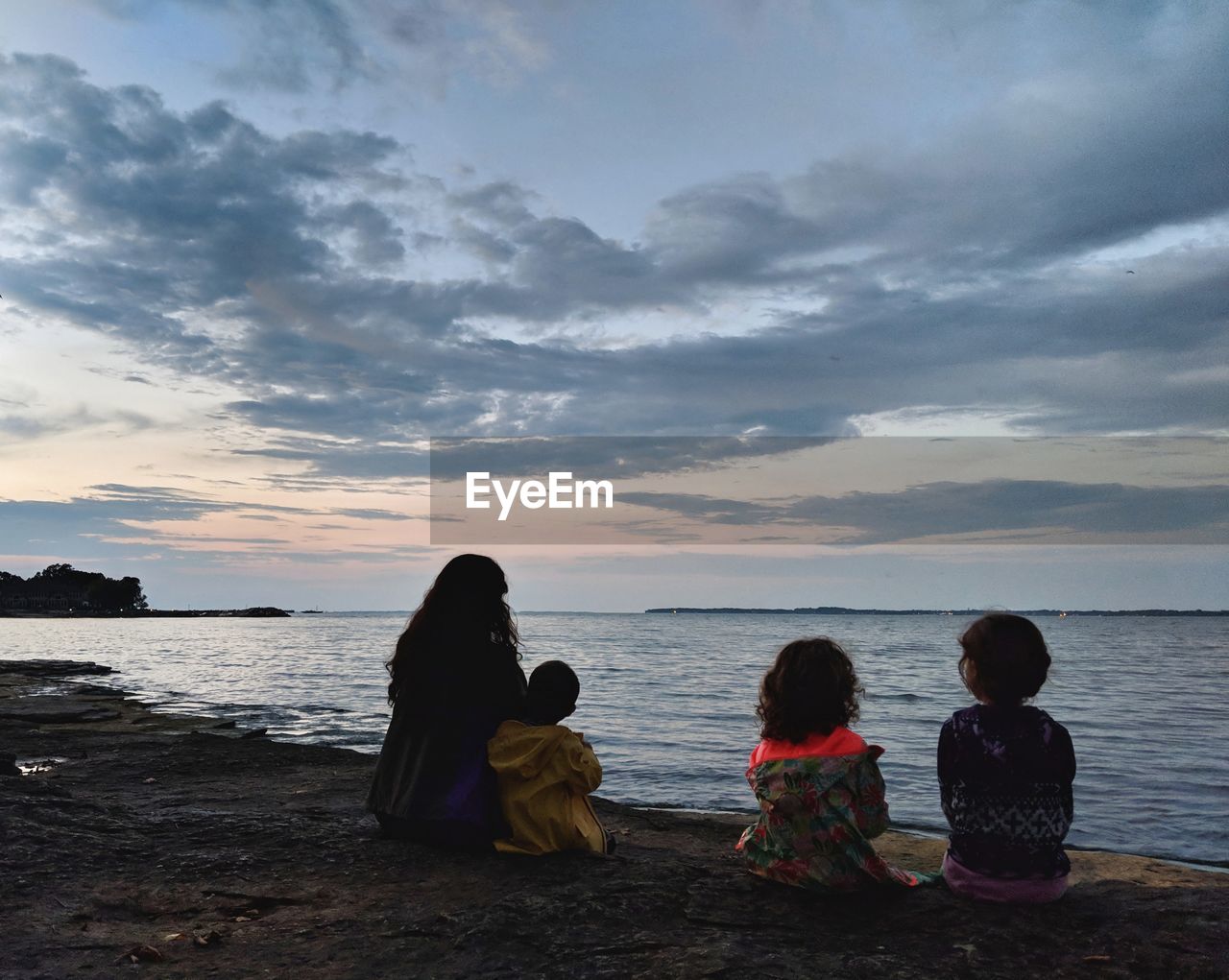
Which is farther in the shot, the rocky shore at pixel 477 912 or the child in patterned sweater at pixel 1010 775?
the child in patterned sweater at pixel 1010 775

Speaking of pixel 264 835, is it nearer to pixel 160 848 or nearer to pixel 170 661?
pixel 160 848

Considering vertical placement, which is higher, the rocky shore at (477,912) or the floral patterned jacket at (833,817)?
the floral patterned jacket at (833,817)

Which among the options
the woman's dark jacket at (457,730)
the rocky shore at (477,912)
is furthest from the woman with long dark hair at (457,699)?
the rocky shore at (477,912)

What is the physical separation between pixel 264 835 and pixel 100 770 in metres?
3.99

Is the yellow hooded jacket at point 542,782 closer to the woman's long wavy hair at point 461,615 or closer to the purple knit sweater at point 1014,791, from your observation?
the woman's long wavy hair at point 461,615

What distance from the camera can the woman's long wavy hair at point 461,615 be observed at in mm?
5297

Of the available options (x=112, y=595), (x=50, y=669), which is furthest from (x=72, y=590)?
(x=50, y=669)

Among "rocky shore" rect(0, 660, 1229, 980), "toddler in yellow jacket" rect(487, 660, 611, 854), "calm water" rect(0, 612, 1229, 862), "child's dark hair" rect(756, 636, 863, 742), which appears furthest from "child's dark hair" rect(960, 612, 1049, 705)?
"calm water" rect(0, 612, 1229, 862)

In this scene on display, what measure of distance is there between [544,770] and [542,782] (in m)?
0.08

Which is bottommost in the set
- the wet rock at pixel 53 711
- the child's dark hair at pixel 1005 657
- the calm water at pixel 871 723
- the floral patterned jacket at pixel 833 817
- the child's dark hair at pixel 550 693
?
the calm water at pixel 871 723

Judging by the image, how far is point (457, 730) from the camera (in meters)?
5.23

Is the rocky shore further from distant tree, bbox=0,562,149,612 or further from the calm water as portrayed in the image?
distant tree, bbox=0,562,149,612

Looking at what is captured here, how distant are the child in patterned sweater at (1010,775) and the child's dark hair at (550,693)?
220cm

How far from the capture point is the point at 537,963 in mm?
3627
